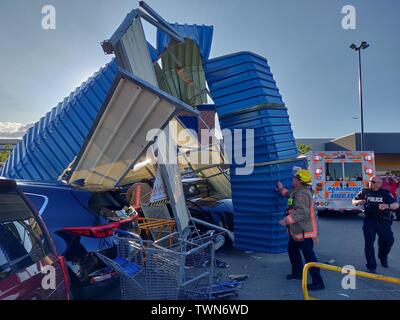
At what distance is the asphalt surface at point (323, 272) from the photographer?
454 cm

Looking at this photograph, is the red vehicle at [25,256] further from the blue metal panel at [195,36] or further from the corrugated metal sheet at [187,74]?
the corrugated metal sheet at [187,74]

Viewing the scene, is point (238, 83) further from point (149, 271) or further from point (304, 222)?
point (149, 271)

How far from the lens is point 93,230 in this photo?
11.3 ft

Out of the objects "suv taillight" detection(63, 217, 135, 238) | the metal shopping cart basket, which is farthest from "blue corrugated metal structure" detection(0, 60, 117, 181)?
the metal shopping cart basket

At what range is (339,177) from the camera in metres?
11.9

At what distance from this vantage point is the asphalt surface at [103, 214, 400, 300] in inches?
179

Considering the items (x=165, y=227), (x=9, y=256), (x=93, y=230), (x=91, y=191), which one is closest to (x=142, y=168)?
(x=165, y=227)

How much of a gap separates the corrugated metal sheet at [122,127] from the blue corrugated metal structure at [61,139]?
161 cm

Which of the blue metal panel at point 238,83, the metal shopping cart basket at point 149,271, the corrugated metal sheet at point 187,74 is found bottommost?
the metal shopping cart basket at point 149,271

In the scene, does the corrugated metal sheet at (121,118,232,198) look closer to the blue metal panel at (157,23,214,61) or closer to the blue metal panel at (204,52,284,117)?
the blue metal panel at (204,52,284,117)

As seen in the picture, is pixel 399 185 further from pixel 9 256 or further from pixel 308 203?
pixel 9 256

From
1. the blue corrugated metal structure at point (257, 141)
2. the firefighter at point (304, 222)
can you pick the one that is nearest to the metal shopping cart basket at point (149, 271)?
the firefighter at point (304, 222)

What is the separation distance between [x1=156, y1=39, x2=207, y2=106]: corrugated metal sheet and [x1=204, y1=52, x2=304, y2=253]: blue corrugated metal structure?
1.83m

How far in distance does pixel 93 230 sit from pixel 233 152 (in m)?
3.99
